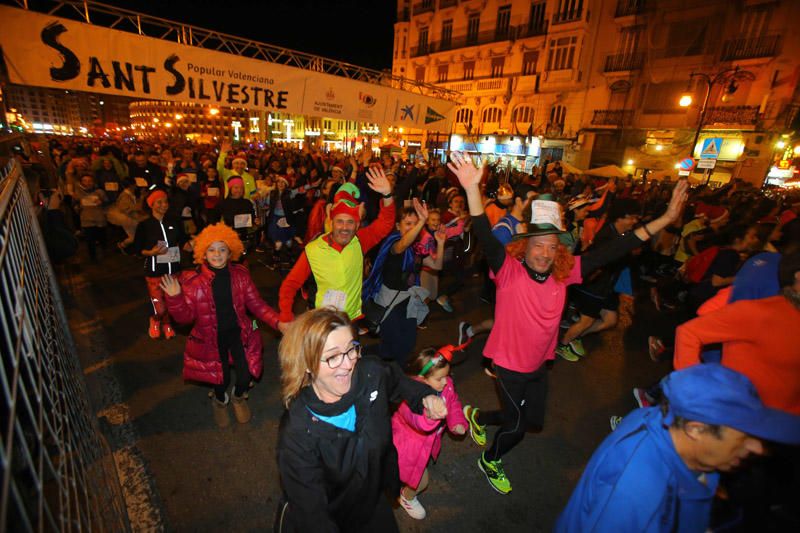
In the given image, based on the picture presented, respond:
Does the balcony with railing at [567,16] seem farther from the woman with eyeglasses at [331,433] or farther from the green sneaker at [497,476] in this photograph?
the woman with eyeglasses at [331,433]

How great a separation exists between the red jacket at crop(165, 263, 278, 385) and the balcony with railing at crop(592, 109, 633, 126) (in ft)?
93.8

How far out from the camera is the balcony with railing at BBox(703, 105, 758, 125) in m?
20.7

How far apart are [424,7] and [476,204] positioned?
137 feet

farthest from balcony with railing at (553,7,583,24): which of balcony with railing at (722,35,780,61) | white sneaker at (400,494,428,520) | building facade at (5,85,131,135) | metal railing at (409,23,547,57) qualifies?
building facade at (5,85,131,135)

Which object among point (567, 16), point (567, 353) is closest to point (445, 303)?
point (567, 353)

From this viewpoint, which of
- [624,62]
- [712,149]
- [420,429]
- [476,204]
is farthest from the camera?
[624,62]

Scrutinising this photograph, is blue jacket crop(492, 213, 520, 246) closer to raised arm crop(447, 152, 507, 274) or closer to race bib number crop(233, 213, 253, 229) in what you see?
raised arm crop(447, 152, 507, 274)

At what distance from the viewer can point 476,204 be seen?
276 cm

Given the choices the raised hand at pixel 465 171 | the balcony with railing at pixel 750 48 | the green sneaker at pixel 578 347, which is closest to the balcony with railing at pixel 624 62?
the balcony with railing at pixel 750 48

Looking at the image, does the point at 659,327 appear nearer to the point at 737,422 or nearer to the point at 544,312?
the point at 544,312

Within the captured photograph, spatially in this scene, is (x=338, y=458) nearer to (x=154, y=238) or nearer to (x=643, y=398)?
(x=643, y=398)

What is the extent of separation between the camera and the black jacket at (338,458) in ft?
5.14

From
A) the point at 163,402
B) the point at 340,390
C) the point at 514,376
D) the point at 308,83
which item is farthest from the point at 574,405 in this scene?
the point at 308,83

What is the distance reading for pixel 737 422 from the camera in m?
1.39
